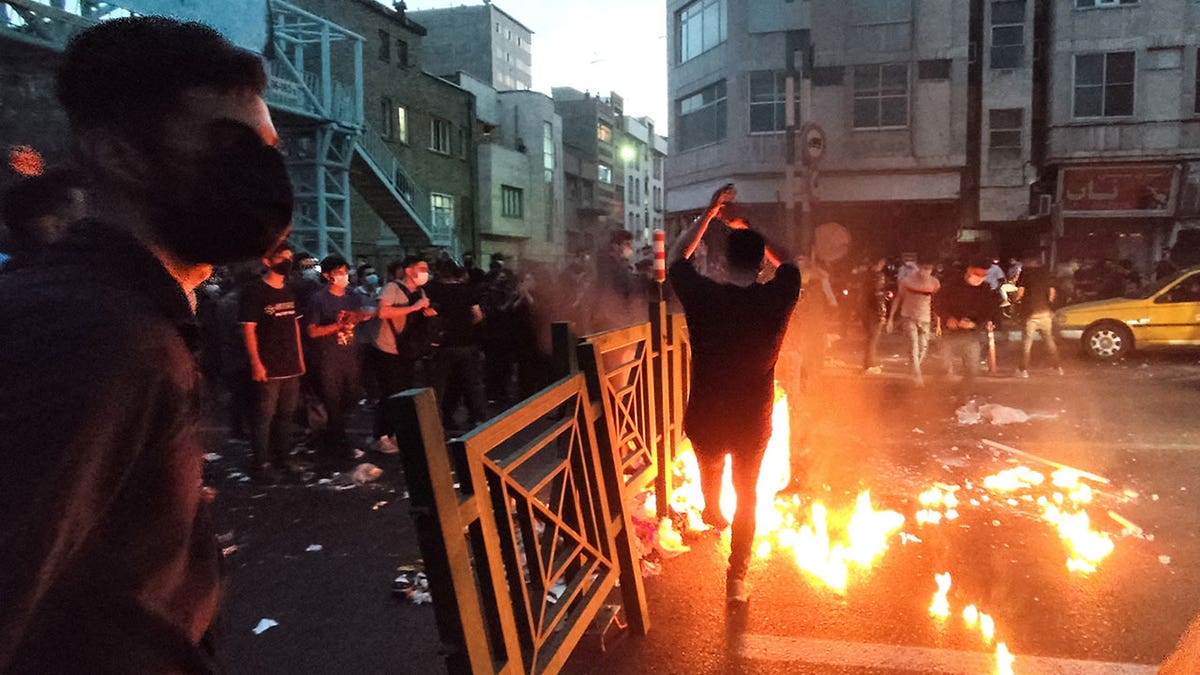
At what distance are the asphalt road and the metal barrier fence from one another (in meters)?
0.56

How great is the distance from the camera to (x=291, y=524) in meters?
5.75

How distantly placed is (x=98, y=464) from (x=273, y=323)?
20.0ft

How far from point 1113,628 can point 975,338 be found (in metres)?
7.78

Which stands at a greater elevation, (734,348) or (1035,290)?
(1035,290)

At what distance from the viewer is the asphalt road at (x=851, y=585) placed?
3688 mm

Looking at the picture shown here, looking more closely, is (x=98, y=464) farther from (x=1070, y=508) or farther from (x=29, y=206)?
(x=1070, y=508)

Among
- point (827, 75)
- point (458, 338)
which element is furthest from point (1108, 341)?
point (827, 75)

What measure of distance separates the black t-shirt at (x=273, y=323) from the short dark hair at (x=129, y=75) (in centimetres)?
572

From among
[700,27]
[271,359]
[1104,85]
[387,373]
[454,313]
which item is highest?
[700,27]

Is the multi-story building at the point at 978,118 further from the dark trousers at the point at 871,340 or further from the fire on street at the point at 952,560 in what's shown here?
the fire on street at the point at 952,560

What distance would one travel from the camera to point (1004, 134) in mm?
26797

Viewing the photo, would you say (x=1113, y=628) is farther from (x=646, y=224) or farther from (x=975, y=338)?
(x=646, y=224)

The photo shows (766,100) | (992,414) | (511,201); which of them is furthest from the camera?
(511,201)

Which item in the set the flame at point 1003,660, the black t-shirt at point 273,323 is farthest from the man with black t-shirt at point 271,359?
the flame at point 1003,660
